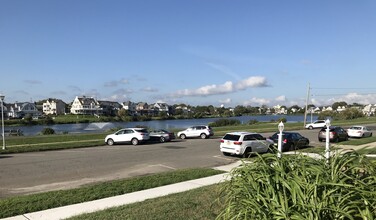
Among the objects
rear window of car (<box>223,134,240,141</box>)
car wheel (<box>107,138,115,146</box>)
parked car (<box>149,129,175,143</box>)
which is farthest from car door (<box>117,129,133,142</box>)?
rear window of car (<box>223,134,240,141</box>)

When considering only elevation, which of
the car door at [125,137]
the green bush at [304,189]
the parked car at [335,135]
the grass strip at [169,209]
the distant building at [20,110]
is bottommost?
the parked car at [335,135]

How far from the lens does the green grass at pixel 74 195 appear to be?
27.1 feet

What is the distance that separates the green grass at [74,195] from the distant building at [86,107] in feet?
473

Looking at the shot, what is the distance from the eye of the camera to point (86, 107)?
151250mm

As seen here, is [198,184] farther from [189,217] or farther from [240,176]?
[240,176]

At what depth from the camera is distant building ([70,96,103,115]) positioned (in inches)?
5910

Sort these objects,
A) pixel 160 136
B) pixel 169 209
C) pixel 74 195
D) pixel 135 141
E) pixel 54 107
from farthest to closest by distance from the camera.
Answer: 1. pixel 54 107
2. pixel 160 136
3. pixel 135 141
4. pixel 74 195
5. pixel 169 209

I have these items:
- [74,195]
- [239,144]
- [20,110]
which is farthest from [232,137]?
[20,110]

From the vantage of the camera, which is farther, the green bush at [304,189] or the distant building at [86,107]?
the distant building at [86,107]

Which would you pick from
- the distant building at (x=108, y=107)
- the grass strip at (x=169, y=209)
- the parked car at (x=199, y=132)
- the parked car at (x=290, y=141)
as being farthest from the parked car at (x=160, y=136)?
the distant building at (x=108, y=107)

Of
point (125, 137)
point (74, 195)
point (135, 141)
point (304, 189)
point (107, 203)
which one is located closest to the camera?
point (304, 189)

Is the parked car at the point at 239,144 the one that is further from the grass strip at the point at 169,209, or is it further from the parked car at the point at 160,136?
the grass strip at the point at 169,209

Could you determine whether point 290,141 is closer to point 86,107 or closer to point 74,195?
point 74,195

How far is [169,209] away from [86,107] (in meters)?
150
